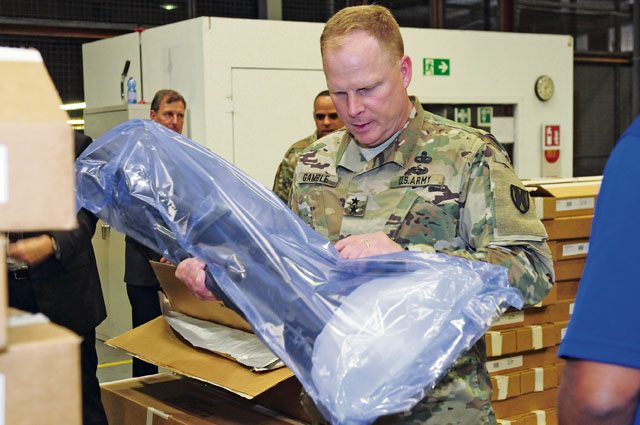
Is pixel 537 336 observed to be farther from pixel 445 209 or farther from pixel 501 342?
pixel 445 209

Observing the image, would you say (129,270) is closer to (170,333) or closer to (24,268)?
(24,268)

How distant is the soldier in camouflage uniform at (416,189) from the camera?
1647mm

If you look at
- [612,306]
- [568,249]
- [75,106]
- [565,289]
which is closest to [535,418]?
[565,289]

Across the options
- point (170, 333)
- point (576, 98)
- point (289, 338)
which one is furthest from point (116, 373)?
point (576, 98)

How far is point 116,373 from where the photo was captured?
5.48 metres

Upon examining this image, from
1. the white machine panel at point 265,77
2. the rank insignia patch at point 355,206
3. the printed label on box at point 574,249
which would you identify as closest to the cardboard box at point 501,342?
the printed label on box at point 574,249

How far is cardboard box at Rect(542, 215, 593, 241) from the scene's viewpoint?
340 cm

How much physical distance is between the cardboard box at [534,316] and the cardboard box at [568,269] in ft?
0.34

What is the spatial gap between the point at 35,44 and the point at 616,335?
259 inches

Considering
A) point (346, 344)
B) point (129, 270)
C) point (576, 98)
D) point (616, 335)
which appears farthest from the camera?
point (576, 98)

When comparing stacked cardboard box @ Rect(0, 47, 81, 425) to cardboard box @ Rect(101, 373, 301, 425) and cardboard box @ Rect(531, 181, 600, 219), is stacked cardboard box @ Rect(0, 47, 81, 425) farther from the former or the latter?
cardboard box @ Rect(531, 181, 600, 219)

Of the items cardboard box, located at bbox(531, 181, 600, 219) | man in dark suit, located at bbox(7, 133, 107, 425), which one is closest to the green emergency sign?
cardboard box, located at bbox(531, 181, 600, 219)

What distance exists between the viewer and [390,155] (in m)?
1.86

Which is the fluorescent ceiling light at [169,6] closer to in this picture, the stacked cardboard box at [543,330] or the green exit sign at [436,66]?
the green exit sign at [436,66]
